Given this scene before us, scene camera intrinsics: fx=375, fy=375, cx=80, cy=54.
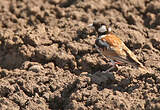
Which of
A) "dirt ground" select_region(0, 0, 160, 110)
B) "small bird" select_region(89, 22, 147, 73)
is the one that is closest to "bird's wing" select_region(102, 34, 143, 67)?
"small bird" select_region(89, 22, 147, 73)

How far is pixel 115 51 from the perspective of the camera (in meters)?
7.34

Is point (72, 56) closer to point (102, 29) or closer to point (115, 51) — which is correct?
point (102, 29)

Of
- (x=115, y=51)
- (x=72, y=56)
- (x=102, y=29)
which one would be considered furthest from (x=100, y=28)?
(x=115, y=51)

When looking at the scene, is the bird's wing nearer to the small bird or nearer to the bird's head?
the small bird

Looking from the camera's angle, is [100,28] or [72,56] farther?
[100,28]

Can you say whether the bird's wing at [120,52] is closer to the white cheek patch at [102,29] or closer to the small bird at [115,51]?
the small bird at [115,51]

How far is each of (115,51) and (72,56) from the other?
1.12 metres

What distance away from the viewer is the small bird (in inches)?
282

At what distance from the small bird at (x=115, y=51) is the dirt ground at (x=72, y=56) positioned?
20 centimetres

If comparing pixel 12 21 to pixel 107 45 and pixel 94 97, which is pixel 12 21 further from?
pixel 94 97

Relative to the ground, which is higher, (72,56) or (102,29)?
(102,29)

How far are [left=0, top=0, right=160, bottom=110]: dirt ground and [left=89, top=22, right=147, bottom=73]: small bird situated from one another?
20 cm

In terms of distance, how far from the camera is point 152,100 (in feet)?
20.9

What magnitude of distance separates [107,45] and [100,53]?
1.47ft
